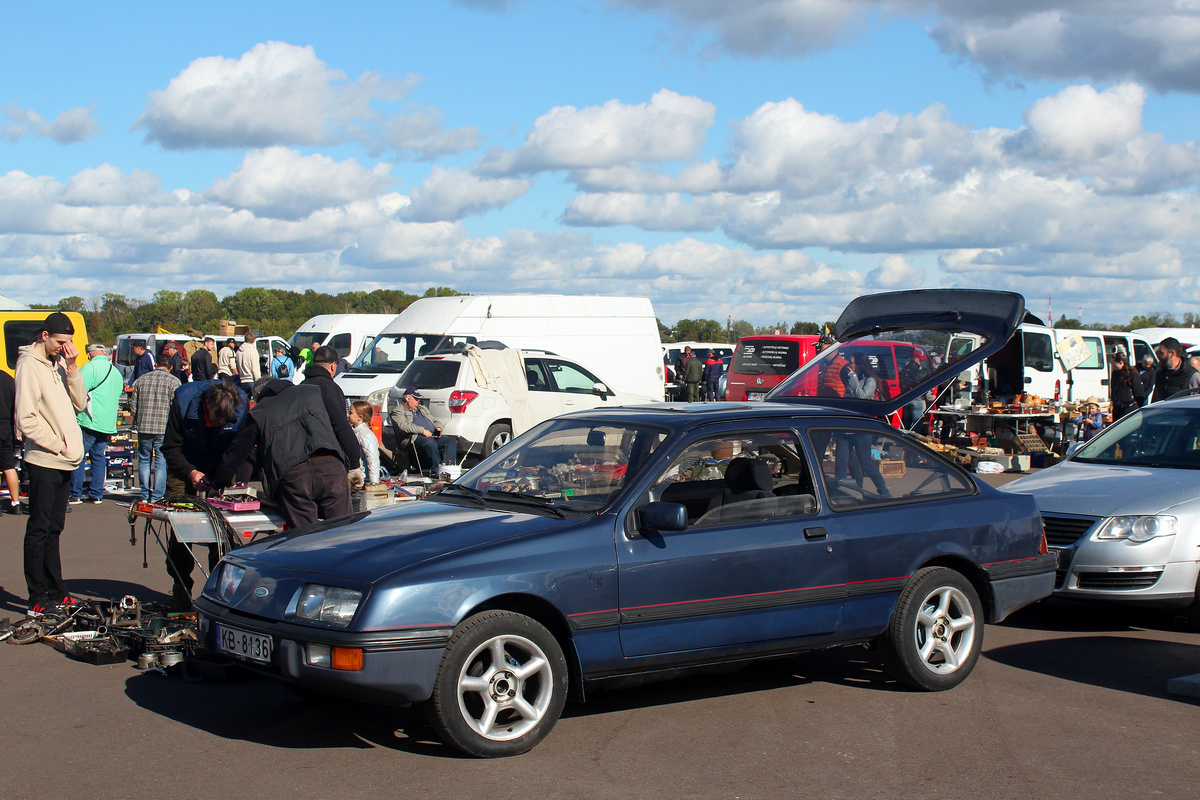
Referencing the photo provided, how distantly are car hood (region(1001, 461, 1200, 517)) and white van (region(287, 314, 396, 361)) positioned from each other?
2161 cm

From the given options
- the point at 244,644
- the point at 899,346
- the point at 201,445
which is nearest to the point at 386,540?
the point at 244,644

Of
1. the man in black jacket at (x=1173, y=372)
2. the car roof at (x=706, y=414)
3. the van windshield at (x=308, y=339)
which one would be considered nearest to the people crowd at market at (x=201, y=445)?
the car roof at (x=706, y=414)

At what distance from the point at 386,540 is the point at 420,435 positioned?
9.59 m

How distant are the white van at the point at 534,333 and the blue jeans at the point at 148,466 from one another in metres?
5.60

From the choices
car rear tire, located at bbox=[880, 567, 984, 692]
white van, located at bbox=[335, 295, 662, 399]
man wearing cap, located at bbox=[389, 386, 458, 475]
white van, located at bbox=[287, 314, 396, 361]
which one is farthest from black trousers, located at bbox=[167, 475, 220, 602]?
white van, located at bbox=[287, 314, 396, 361]

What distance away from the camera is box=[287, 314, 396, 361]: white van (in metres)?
27.6

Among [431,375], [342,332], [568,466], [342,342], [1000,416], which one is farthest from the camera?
[342,332]

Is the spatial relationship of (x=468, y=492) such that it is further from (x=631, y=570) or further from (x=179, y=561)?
(x=179, y=561)

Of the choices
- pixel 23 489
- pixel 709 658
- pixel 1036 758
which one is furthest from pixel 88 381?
pixel 1036 758

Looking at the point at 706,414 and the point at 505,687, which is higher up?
the point at 706,414

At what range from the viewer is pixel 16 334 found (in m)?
13.9

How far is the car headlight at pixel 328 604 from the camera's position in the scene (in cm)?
438

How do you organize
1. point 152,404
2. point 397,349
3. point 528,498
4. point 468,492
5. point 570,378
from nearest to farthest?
point 528,498 → point 468,492 → point 152,404 → point 570,378 → point 397,349

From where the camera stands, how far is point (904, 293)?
37.6 feet
